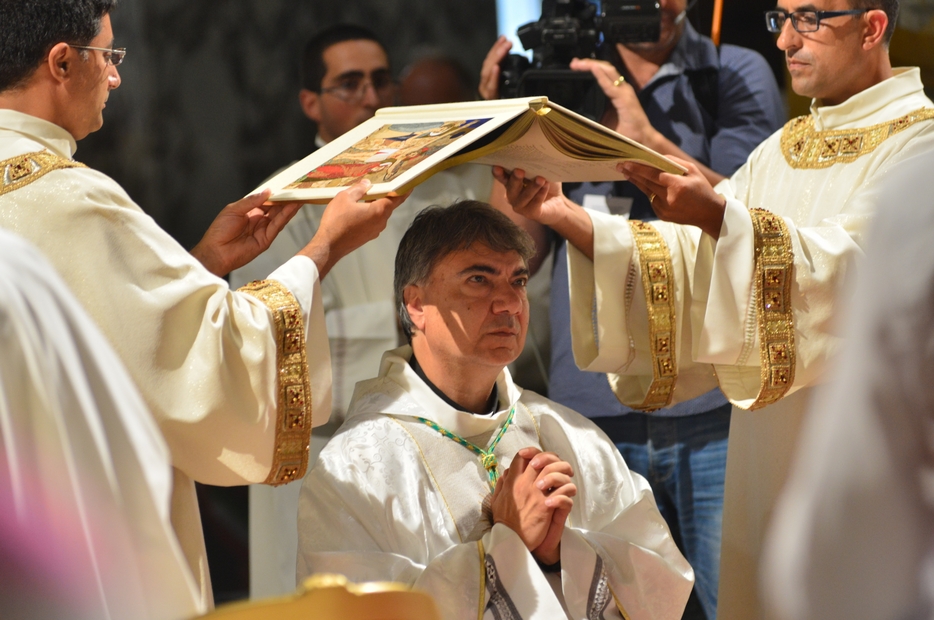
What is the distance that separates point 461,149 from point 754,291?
0.85 meters

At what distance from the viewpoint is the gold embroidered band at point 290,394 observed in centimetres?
232

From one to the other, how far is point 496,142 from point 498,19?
108 inches

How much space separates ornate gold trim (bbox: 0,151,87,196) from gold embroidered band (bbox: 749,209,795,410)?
1572 mm

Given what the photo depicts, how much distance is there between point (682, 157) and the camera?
3.59 metres

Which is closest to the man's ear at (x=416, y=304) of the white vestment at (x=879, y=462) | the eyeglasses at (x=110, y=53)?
the eyeglasses at (x=110, y=53)

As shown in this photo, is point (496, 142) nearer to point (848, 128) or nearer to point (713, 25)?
point (848, 128)

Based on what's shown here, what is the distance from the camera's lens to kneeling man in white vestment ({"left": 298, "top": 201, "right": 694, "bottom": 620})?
8.42 feet

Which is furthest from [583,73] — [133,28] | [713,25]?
[133,28]

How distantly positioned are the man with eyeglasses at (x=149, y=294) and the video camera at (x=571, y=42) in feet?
5.48

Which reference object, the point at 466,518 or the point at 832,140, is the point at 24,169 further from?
the point at 832,140

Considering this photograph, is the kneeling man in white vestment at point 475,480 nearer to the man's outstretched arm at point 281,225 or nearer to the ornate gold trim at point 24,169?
the man's outstretched arm at point 281,225

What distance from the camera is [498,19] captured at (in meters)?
5.05

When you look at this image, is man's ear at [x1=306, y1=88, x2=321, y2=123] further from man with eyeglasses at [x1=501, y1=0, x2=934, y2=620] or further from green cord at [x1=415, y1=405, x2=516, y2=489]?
green cord at [x1=415, y1=405, x2=516, y2=489]

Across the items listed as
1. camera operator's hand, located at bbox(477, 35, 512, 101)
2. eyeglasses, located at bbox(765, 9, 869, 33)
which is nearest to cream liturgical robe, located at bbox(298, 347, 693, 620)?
eyeglasses, located at bbox(765, 9, 869, 33)
